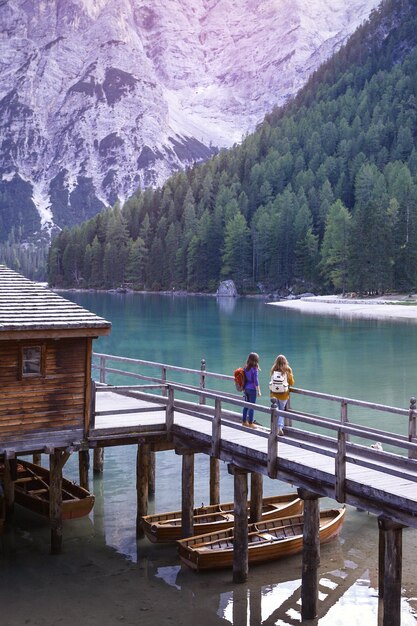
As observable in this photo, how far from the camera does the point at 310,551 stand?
17312 millimetres

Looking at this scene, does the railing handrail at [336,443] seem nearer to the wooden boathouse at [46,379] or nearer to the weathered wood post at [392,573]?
the weathered wood post at [392,573]

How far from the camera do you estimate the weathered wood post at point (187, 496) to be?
2095 centimetres

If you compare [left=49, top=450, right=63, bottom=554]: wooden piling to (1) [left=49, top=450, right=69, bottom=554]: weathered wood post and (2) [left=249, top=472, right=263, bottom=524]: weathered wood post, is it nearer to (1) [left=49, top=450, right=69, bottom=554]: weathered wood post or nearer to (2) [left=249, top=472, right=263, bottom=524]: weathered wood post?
(1) [left=49, top=450, right=69, bottom=554]: weathered wood post

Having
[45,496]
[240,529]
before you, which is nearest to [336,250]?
[45,496]

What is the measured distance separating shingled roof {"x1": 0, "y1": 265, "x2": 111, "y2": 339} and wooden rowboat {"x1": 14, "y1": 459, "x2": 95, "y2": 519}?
5.66 meters

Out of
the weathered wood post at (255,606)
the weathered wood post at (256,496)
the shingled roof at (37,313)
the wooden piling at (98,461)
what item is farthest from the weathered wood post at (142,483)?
the wooden piling at (98,461)

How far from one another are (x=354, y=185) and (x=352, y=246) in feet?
157

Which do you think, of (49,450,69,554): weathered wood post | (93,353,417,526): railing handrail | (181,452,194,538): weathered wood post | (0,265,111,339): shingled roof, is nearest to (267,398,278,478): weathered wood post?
(93,353,417,526): railing handrail

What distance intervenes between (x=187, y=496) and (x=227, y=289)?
159m

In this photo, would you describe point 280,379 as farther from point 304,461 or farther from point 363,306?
point 363,306

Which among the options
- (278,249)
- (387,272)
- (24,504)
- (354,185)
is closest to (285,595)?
(24,504)

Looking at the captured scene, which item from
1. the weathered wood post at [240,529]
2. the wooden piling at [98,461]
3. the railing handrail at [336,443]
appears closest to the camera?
the railing handrail at [336,443]

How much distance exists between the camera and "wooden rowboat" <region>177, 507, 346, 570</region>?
64.7 ft

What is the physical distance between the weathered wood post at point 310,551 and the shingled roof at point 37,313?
22.6 feet
